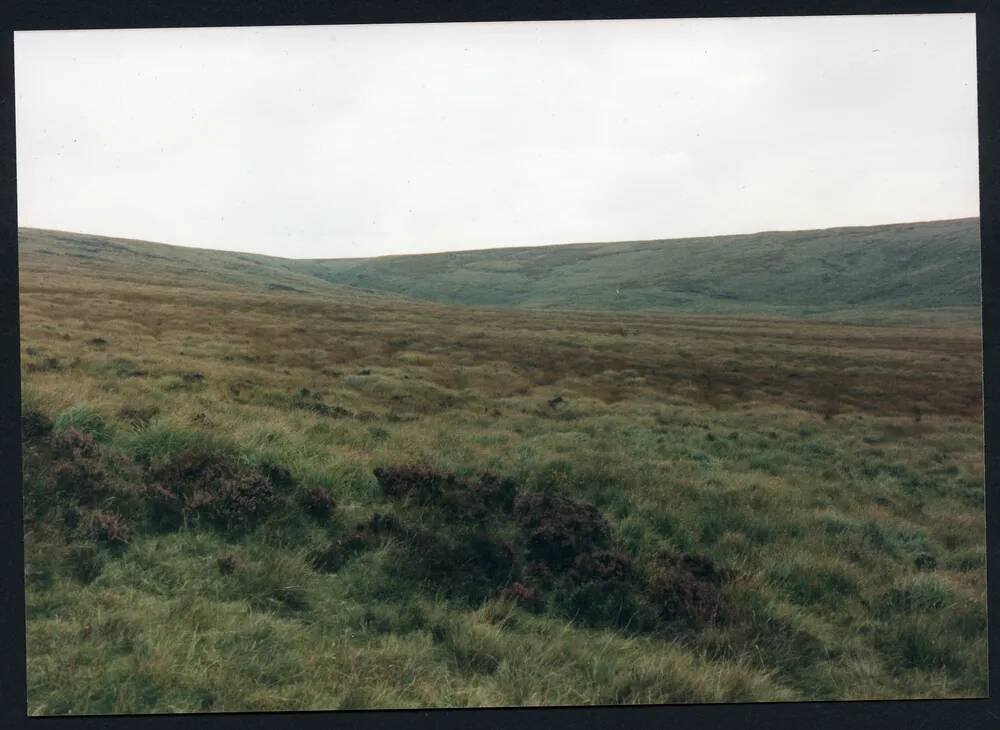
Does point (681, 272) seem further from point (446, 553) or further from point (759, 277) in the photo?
point (446, 553)

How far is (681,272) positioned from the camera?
43.9 metres

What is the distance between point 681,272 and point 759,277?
6.51 meters

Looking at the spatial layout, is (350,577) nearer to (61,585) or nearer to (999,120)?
(61,585)

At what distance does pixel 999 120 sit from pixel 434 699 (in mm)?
6862

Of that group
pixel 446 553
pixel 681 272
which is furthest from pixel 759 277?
pixel 446 553

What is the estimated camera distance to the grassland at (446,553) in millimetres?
5688

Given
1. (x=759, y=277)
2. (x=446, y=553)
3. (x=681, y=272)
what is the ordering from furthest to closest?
1. (x=759, y=277)
2. (x=681, y=272)
3. (x=446, y=553)

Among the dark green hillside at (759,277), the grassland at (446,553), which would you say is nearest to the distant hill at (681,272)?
the dark green hillside at (759,277)

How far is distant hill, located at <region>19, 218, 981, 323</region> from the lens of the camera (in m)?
25.3

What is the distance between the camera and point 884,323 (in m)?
24.1

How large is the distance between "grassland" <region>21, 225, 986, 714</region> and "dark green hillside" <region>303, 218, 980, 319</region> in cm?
311

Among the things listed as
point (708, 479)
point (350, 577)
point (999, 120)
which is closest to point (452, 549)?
point (350, 577)

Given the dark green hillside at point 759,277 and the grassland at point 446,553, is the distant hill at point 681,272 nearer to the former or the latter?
the dark green hillside at point 759,277

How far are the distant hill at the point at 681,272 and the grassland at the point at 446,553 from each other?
2.79 m
